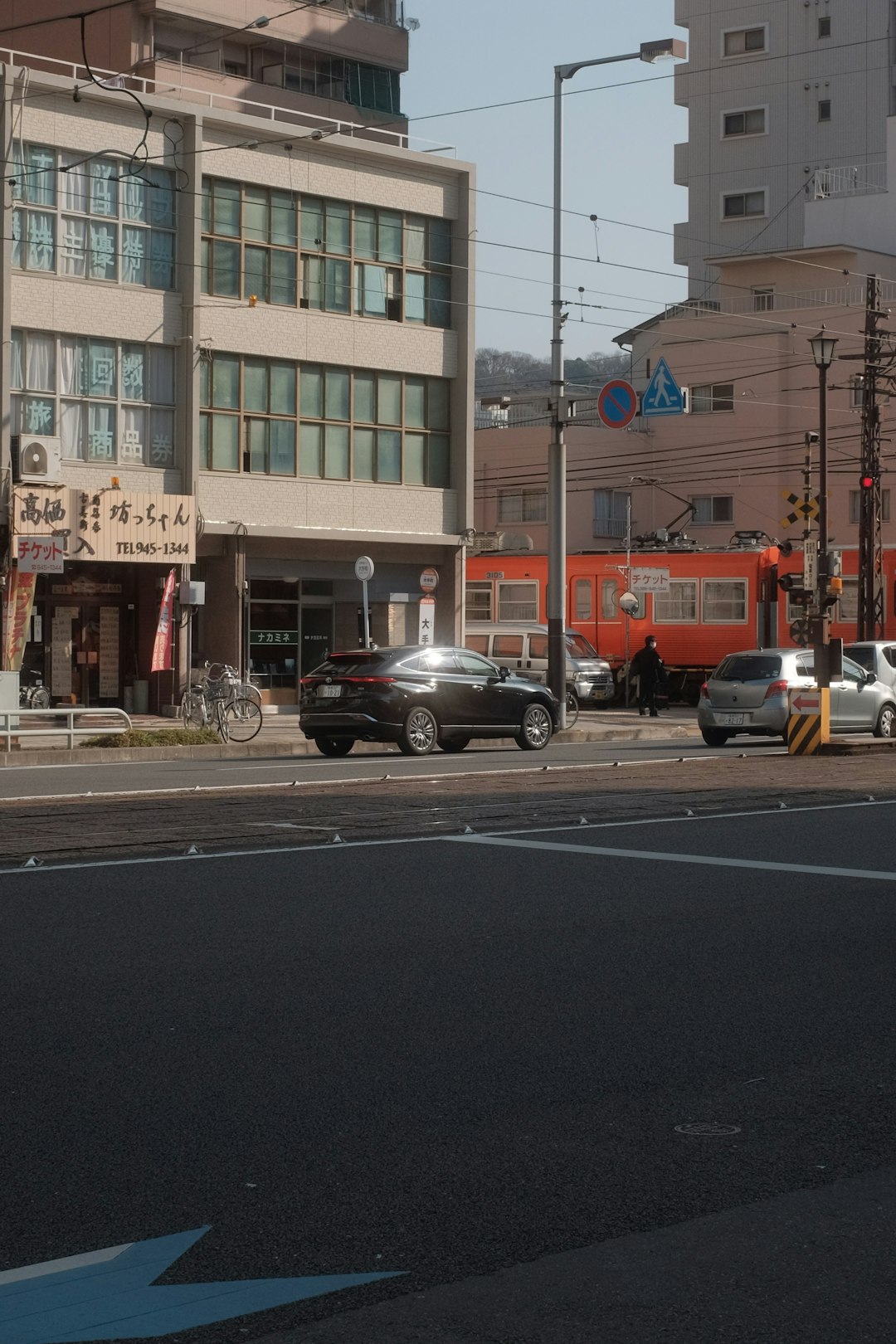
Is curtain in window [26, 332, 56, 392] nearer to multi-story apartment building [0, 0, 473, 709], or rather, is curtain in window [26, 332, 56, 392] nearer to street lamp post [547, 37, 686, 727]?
multi-story apartment building [0, 0, 473, 709]

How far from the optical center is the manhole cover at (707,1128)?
5723mm

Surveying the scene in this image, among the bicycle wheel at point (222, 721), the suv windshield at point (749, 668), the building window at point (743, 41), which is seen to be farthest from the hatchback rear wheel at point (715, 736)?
the building window at point (743, 41)

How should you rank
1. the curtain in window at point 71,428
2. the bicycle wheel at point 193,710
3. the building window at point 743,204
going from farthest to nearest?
the building window at point 743,204 → the curtain in window at point 71,428 → the bicycle wheel at point 193,710

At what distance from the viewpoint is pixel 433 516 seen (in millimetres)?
39062

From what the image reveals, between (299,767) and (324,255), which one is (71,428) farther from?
(299,767)

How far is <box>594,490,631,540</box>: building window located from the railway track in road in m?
43.2

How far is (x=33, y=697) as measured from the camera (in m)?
31.7

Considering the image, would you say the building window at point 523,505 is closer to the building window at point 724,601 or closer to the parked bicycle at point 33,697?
the building window at point 724,601

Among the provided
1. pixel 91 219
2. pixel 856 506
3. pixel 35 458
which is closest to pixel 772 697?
pixel 35 458

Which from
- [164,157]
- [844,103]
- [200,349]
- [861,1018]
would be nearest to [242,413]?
[200,349]

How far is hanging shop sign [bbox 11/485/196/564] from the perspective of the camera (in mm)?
31750

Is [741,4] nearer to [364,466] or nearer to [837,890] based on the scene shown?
[364,466]

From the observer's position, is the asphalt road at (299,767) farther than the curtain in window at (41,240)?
No

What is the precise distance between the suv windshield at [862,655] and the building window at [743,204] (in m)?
48.1
